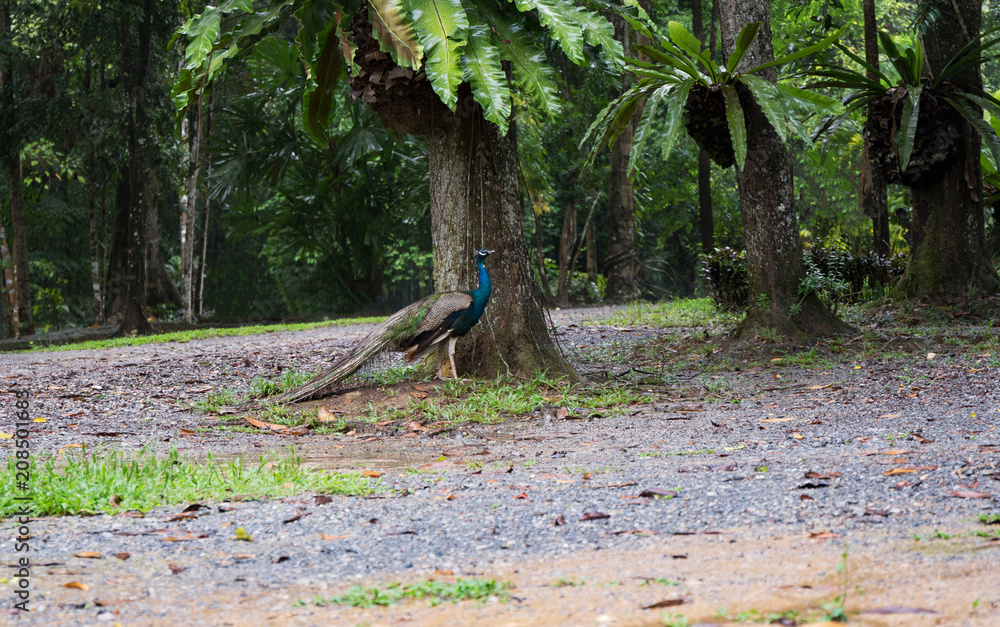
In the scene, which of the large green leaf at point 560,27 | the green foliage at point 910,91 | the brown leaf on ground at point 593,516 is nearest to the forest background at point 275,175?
the green foliage at point 910,91

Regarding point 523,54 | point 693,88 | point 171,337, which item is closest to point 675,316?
point 693,88

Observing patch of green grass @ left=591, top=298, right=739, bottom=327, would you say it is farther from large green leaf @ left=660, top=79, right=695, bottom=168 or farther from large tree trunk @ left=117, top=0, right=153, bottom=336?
large tree trunk @ left=117, top=0, right=153, bottom=336

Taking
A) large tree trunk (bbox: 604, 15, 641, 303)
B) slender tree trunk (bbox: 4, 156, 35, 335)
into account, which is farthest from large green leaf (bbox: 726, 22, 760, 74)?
slender tree trunk (bbox: 4, 156, 35, 335)

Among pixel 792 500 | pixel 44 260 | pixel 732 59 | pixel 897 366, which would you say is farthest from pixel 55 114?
pixel 792 500

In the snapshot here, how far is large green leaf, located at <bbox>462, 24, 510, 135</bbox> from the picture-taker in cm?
589

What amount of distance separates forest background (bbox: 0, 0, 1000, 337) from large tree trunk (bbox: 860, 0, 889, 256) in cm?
37

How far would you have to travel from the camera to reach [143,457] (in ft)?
15.6

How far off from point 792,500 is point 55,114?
1729 centimetres

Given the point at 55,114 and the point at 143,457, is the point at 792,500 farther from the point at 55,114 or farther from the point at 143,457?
the point at 55,114

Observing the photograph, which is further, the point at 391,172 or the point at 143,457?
the point at 391,172

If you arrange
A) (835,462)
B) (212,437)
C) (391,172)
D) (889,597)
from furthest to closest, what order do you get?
(391,172)
(212,437)
(835,462)
(889,597)

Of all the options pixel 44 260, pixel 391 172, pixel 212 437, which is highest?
pixel 391 172

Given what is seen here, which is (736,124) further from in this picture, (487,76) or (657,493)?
(657,493)

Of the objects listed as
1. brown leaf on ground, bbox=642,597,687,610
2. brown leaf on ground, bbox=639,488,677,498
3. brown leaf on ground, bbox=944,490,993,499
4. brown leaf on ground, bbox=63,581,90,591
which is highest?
brown leaf on ground, bbox=63,581,90,591
